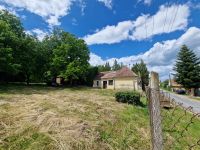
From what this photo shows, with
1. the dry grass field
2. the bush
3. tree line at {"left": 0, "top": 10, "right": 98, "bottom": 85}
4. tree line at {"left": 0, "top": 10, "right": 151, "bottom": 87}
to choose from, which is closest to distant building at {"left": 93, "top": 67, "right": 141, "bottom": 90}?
tree line at {"left": 0, "top": 10, "right": 151, "bottom": 87}

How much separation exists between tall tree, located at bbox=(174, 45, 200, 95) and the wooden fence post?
34453 mm

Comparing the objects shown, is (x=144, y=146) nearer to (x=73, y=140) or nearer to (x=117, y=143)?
(x=117, y=143)

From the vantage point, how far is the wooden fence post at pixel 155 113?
237 cm

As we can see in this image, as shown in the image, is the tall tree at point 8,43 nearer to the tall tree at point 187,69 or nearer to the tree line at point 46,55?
the tree line at point 46,55

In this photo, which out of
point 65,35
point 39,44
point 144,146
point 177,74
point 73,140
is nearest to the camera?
point 73,140

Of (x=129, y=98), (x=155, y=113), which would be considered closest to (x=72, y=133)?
(x=155, y=113)

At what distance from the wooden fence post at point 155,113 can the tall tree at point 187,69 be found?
34453 mm

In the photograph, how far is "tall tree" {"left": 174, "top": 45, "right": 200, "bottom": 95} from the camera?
33.8 m

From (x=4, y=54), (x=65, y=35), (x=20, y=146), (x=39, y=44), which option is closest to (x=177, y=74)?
(x=65, y=35)

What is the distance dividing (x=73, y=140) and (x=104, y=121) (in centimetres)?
255

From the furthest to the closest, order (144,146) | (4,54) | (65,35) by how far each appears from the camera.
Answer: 1. (65,35)
2. (4,54)
3. (144,146)

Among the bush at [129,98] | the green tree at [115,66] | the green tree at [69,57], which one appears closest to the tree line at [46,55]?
the green tree at [69,57]

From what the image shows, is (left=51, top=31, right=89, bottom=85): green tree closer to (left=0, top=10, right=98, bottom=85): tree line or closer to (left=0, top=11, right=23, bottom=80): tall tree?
(left=0, top=10, right=98, bottom=85): tree line

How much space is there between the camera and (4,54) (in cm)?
1923
